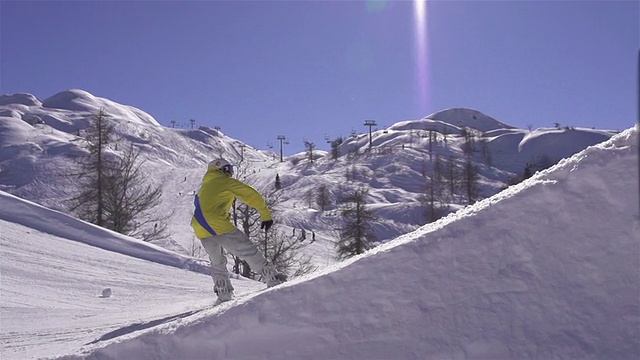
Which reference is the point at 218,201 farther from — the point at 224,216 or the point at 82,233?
the point at 82,233

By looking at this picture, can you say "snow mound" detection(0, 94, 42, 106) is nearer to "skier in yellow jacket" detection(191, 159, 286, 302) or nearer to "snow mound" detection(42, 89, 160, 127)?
"snow mound" detection(42, 89, 160, 127)

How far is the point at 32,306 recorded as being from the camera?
24.6 ft

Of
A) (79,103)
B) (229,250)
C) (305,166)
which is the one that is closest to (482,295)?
(229,250)

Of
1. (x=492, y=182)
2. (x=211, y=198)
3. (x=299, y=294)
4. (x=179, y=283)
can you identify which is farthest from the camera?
(x=492, y=182)

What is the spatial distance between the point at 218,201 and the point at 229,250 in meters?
0.59

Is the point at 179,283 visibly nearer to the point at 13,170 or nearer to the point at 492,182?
the point at 13,170

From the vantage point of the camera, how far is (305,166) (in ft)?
319

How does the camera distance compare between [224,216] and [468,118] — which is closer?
[224,216]

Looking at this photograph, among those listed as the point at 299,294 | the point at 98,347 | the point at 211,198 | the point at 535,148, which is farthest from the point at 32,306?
the point at 535,148

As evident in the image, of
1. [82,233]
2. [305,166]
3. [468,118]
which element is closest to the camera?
[82,233]

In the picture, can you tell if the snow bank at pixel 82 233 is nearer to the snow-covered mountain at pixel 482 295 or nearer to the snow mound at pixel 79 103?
the snow-covered mountain at pixel 482 295

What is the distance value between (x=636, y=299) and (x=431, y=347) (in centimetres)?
143

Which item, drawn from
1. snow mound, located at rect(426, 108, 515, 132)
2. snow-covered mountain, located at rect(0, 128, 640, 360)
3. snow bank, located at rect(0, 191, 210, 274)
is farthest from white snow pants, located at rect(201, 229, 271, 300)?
snow mound, located at rect(426, 108, 515, 132)

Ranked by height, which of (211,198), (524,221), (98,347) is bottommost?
(98,347)
